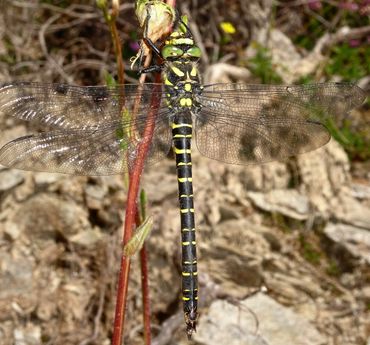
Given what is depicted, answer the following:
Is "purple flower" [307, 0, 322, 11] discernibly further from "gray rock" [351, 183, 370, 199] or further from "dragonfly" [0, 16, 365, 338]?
"dragonfly" [0, 16, 365, 338]

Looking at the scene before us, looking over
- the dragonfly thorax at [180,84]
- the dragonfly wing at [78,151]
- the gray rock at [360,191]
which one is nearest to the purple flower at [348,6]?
the gray rock at [360,191]

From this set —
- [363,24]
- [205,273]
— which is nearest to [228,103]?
[205,273]

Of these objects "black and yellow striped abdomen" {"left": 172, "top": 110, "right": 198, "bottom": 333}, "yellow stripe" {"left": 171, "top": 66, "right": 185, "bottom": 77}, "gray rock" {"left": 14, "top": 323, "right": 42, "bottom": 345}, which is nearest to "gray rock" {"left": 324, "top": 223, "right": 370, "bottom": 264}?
"black and yellow striped abdomen" {"left": 172, "top": 110, "right": 198, "bottom": 333}

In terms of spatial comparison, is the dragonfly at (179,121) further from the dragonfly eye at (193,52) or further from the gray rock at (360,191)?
the gray rock at (360,191)

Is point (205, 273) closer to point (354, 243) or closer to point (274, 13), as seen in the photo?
point (354, 243)

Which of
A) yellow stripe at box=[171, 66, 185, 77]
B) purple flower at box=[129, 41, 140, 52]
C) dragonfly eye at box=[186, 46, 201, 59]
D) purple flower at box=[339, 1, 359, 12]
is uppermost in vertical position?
purple flower at box=[339, 1, 359, 12]

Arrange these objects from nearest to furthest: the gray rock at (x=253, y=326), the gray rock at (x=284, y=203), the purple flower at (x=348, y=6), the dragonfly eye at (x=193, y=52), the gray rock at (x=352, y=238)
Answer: the dragonfly eye at (x=193, y=52), the gray rock at (x=253, y=326), the gray rock at (x=352, y=238), the gray rock at (x=284, y=203), the purple flower at (x=348, y=6)

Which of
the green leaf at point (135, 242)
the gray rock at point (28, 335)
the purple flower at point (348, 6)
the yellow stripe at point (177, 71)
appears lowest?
the gray rock at point (28, 335)
